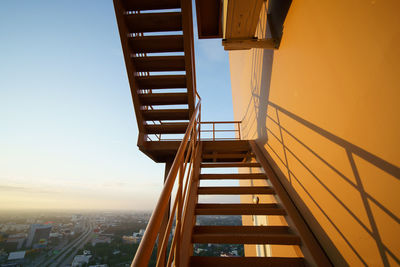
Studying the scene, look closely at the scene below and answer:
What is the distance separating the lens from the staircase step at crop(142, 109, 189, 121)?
302 cm

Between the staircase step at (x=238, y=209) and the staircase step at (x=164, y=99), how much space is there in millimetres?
1803

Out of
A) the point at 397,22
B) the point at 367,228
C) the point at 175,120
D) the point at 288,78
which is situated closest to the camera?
the point at 397,22

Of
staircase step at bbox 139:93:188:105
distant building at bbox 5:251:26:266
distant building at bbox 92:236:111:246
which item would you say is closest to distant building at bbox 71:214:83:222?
distant building at bbox 5:251:26:266

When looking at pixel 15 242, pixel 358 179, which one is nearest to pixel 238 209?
pixel 358 179

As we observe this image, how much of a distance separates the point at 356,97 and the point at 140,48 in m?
2.67

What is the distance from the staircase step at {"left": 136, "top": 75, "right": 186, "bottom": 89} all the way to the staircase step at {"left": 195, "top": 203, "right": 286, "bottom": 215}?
1944 millimetres

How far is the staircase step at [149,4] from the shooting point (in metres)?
2.31

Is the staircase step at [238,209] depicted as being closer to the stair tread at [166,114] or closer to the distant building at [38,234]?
the stair tread at [166,114]

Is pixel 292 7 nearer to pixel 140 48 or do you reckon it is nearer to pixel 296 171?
pixel 296 171

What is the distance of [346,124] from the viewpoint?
3.50ft

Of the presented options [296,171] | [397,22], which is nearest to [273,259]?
[296,171]

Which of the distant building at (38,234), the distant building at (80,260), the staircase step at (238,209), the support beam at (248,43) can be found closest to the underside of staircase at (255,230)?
the staircase step at (238,209)

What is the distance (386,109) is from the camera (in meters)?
0.80

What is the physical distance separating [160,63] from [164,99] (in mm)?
585
